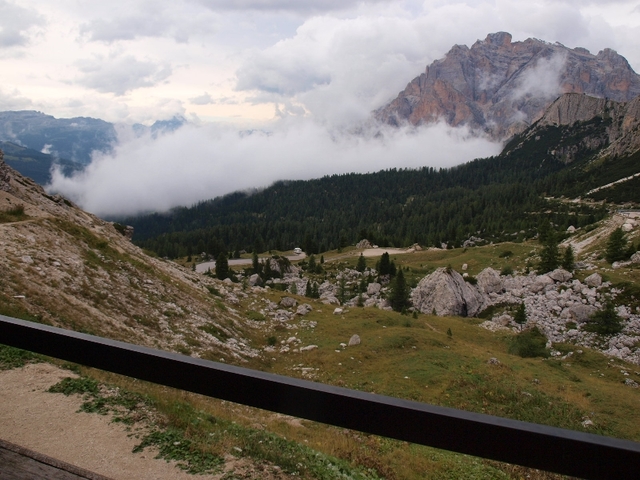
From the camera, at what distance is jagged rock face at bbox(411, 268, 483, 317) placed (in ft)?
180

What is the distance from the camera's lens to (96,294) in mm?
21578

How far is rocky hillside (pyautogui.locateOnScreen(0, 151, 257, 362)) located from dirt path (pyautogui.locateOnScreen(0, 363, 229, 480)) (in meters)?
8.74

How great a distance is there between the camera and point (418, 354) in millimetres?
28250

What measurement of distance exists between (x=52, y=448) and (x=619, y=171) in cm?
21716

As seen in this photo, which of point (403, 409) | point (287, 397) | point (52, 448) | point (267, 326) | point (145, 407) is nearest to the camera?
point (403, 409)

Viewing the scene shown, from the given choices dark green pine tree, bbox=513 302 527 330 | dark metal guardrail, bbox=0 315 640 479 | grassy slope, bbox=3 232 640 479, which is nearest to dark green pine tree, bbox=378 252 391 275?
dark green pine tree, bbox=513 302 527 330

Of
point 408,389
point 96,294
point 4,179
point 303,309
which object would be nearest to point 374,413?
point 408,389

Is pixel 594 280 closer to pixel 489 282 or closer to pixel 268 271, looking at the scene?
pixel 489 282

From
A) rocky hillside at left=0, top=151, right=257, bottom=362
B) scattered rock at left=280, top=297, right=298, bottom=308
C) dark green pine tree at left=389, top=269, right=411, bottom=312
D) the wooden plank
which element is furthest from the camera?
dark green pine tree at left=389, top=269, right=411, bottom=312

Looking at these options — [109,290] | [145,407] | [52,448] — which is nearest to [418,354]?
[109,290]

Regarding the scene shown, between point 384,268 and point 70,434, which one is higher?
point 70,434

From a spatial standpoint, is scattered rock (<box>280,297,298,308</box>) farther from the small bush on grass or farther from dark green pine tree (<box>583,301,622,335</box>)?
dark green pine tree (<box>583,301,622,335</box>)

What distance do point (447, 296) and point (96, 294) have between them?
44.6 metres

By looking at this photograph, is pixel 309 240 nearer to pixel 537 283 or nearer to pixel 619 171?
pixel 537 283
